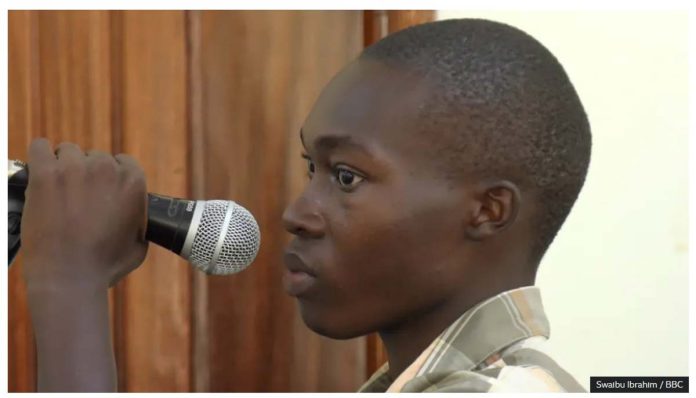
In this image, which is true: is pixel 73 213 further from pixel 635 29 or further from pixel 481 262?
pixel 635 29

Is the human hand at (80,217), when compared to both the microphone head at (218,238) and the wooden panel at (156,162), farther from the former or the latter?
the wooden panel at (156,162)

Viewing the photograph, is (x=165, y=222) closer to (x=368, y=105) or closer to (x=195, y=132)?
(x=368, y=105)

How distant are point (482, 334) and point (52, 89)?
0.94 metres

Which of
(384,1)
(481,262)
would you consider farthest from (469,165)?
(384,1)

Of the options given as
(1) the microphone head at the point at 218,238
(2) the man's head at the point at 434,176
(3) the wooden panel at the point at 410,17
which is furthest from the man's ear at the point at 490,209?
(3) the wooden panel at the point at 410,17

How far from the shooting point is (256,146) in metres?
1.67

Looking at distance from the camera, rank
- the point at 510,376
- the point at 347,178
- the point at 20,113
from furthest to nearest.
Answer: the point at 20,113, the point at 347,178, the point at 510,376

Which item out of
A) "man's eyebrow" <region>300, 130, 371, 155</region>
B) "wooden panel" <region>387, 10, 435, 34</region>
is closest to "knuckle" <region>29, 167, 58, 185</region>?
"man's eyebrow" <region>300, 130, 371, 155</region>

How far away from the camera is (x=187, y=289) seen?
1649 mm

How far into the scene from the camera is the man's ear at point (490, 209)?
0.90 meters
